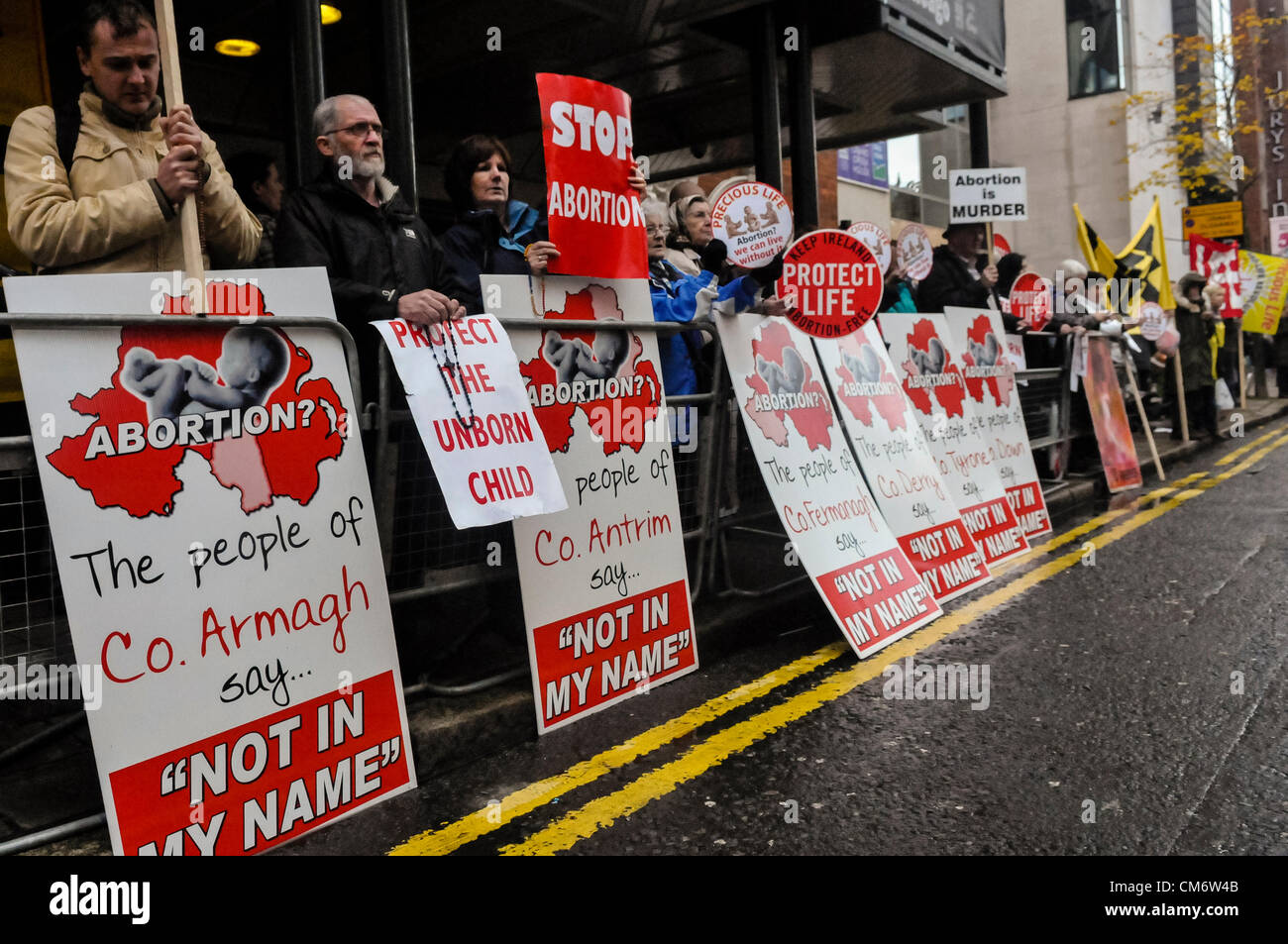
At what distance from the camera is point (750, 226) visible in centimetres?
489

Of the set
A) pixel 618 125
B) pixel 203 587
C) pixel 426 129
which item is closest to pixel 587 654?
pixel 203 587

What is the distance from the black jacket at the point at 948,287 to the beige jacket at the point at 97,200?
549cm

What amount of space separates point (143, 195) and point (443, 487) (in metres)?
1.22

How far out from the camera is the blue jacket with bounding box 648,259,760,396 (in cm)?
480

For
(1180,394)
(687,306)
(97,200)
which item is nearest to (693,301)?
(687,306)

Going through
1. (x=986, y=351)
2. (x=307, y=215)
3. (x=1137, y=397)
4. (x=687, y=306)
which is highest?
(x=307, y=215)

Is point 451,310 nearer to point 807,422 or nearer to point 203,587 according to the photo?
point 203,587

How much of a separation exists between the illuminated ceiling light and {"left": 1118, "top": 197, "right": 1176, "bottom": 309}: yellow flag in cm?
959

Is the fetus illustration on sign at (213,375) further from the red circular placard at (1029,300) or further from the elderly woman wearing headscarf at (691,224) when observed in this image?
the red circular placard at (1029,300)

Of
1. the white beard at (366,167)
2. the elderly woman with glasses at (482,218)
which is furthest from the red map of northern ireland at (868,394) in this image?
the white beard at (366,167)

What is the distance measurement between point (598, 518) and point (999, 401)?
13.4 ft

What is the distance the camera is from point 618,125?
423 cm

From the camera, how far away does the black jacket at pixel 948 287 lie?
770cm

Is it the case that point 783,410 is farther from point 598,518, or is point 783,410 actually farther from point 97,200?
point 97,200
